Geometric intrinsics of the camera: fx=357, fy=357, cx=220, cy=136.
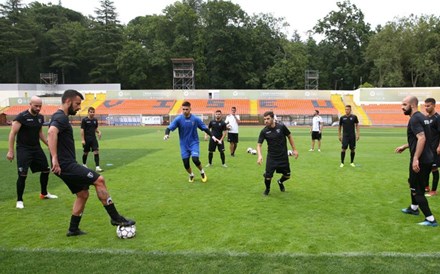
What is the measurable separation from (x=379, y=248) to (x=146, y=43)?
8538cm

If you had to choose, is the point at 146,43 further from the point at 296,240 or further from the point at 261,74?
the point at 296,240

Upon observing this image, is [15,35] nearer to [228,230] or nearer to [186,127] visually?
A: [186,127]

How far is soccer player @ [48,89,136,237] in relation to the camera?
5336mm

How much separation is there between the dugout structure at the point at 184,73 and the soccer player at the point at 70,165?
2270 inches

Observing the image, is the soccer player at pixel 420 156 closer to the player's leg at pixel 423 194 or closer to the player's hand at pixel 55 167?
the player's leg at pixel 423 194

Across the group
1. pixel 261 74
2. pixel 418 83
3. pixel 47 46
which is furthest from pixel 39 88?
pixel 418 83

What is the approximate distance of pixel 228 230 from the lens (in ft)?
19.0

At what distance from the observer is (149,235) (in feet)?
18.4

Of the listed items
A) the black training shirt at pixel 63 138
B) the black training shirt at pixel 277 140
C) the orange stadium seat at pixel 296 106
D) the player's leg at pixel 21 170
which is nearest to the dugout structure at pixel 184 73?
the orange stadium seat at pixel 296 106

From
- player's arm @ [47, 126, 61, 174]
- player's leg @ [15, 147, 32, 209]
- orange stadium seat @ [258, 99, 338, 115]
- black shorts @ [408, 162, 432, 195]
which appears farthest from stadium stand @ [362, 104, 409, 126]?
player's arm @ [47, 126, 61, 174]

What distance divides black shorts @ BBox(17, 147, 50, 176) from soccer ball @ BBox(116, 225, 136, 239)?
10.6 ft

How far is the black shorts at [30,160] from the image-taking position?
24.3ft

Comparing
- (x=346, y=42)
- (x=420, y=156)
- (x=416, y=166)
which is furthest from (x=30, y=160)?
(x=346, y=42)

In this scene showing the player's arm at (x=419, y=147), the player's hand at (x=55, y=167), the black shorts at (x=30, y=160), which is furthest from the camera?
the black shorts at (x=30, y=160)
